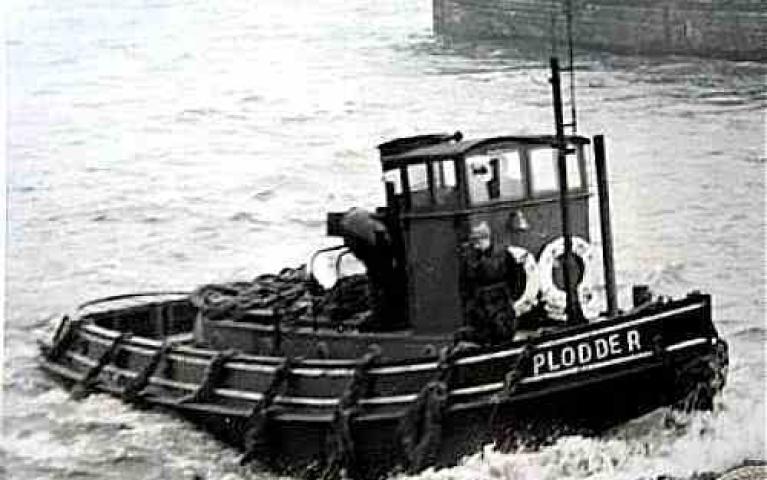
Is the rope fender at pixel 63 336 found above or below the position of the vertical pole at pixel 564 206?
below

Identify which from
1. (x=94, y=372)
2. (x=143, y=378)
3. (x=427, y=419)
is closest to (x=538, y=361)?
(x=427, y=419)

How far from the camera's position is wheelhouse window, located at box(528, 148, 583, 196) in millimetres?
3004

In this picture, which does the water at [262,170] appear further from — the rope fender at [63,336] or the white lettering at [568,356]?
the white lettering at [568,356]

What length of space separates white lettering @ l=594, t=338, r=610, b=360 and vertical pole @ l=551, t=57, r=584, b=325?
0.18 ft

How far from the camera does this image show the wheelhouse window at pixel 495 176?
2988 mm

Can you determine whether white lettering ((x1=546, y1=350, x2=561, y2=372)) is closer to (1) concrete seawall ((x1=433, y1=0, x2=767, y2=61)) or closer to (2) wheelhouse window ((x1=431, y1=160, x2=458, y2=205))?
(2) wheelhouse window ((x1=431, y1=160, x2=458, y2=205))

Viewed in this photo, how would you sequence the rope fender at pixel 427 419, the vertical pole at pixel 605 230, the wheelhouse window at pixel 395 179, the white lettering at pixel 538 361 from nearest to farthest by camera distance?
1. the rope fender at pixel 427 419
2. the white lettering at pixel 538 361
3. the vertical pole at pixel 605 230
4. the wheelhouse window at pixel 395 179

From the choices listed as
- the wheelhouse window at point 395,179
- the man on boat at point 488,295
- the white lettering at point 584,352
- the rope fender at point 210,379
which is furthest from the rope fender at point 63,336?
the white lettering at point 584,352

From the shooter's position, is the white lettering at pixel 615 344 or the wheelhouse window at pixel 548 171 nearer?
the white lettering at pixel 615 344

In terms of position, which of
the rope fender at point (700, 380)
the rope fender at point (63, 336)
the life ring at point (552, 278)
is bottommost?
the rope fender at point (700, 380)

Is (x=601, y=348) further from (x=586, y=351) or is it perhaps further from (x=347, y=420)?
(x=347, y=420)

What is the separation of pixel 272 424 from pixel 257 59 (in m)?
0.89

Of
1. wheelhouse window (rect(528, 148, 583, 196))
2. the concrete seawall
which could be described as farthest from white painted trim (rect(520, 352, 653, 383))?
the concrete seawall

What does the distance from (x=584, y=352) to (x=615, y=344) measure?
0.23 ft
